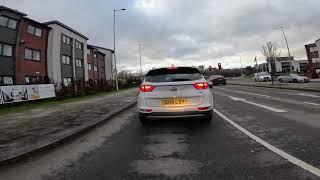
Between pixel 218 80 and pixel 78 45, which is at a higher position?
pixel 78 45

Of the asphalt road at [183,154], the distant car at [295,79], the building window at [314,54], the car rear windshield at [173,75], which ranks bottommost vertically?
the asphalt road at [183,154]

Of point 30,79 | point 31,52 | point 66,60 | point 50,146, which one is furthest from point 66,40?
point 50,146

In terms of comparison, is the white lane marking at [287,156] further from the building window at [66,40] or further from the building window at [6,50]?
the building window at [66,40]

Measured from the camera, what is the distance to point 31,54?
3734 centimetres

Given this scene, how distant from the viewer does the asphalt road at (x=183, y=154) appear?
455 centimetres

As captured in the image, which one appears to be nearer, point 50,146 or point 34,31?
point 50,146

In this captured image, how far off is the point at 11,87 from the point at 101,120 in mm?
13783

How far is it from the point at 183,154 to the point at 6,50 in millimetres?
31945

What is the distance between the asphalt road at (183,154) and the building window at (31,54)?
1211 inches

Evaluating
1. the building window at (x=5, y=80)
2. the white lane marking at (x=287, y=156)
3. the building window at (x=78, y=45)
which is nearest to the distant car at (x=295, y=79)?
the building window at (x=78, y=45)

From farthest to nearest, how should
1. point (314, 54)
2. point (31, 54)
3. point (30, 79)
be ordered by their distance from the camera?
1. point (314, 54)
2. point (31, 54)
3. point (30, 79)

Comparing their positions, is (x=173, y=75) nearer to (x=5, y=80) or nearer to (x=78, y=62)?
(x=5, y=80)

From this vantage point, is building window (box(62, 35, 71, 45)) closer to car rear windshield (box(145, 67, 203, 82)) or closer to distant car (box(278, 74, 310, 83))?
distant car (box(278, 74, 310, 83))

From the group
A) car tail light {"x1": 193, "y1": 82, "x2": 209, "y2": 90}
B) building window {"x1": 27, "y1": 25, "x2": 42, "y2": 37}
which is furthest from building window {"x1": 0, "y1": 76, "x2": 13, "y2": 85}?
car tail light {"x1": 193, "y1": 82, "x2": 209, "y2": 90}
